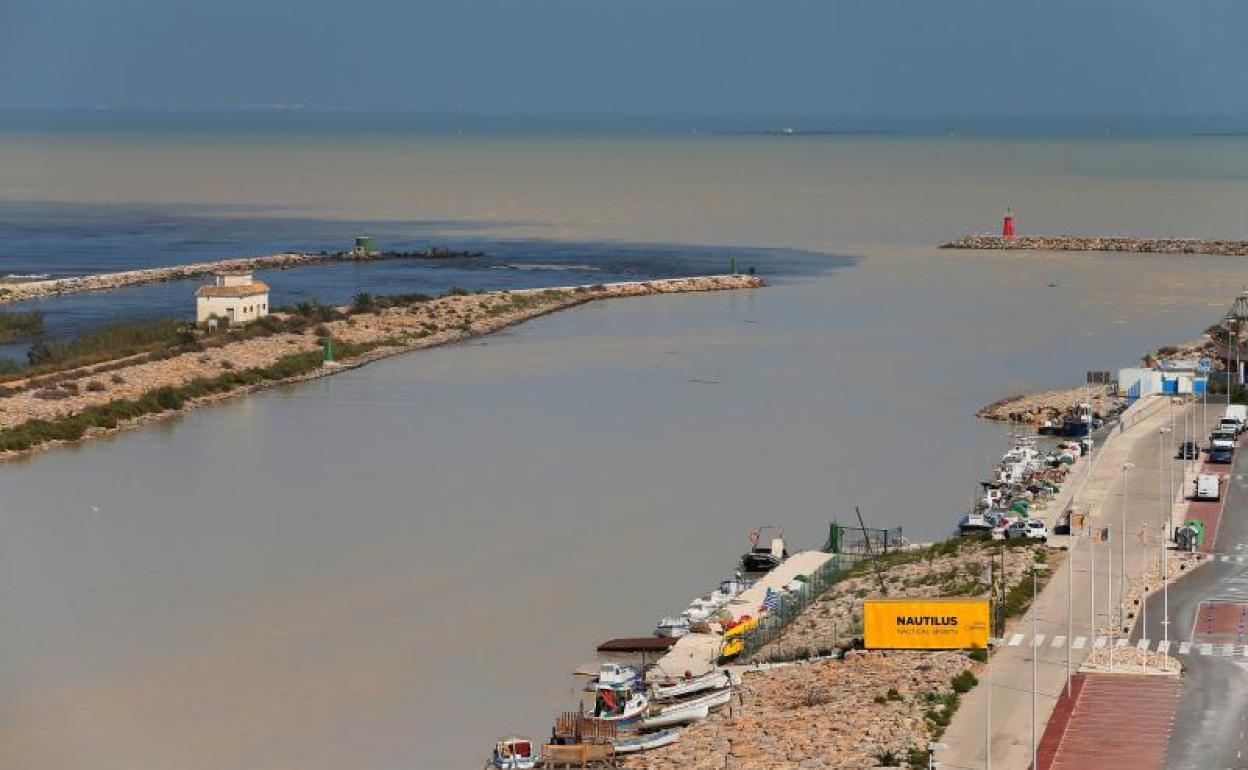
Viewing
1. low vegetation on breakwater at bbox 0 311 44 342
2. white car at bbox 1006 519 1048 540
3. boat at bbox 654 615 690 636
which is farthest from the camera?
low vegetation on breakwater at bbox 0 311 44 342

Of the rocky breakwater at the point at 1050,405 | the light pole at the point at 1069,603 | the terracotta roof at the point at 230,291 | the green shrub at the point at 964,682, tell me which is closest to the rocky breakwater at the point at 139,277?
the terracotta roof at the point at 230,291

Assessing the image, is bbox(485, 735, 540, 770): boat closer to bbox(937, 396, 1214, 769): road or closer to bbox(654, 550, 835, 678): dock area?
bbox(654, 550, 835, 678): dock area

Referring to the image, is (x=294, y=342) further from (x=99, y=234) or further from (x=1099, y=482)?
(x=99, y=234)

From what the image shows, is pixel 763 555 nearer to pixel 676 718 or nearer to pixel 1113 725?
pixel 676 718

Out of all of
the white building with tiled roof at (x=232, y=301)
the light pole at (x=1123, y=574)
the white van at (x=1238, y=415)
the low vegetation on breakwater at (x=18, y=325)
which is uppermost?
the white building with tiled roof at (x=232, y=301)

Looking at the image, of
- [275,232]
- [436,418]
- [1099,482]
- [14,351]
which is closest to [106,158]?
[275,232]

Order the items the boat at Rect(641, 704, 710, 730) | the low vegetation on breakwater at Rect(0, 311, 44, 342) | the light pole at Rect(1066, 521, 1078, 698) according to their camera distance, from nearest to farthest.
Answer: the boat at Rect(641, 704, 710, 730)
the light pole at Rect(1066, 521, 1078, 698)
the low vegetation on breakwater at Rect(0, 311, 44, 342)

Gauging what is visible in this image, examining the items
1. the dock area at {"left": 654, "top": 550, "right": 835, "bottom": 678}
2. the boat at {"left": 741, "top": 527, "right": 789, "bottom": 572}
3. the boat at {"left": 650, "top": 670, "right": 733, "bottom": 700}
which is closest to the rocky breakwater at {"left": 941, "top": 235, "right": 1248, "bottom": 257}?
the boat at {"left": 741, "top": 527, "right": 789, "bottom": 572}

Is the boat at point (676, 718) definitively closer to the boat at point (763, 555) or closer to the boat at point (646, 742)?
the boat at point (646, 742)
